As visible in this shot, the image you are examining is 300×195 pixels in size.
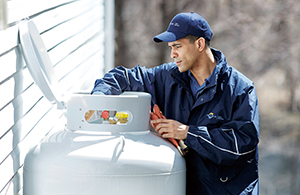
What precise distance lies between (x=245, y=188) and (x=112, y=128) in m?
0.91

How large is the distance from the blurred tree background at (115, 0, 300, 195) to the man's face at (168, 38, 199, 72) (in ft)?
14.2

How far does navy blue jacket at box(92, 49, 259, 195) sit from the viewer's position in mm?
2191

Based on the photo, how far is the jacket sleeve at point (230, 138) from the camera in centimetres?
218

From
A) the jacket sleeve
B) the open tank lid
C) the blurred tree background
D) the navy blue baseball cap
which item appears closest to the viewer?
the open tank lid

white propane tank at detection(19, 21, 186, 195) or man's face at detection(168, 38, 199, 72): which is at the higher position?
man's face at detection(168, 38, 199, 72)

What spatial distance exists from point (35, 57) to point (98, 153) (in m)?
0.61

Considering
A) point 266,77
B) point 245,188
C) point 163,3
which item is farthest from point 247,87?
point 266,77

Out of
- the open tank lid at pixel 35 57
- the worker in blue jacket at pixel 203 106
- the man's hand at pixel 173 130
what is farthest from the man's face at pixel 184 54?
the open tank lid at pixel 35 57

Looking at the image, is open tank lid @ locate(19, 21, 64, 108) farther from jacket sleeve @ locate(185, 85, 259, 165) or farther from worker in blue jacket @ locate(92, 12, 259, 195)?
jacket sleeve @ locate(185, 85, 259, 165)

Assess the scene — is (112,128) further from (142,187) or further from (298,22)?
(298,22)

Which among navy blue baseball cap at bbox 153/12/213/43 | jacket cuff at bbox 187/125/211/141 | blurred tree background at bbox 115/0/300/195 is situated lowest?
blurred tree background at bbox 115/0/300/195

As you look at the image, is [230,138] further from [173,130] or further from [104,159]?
[104,159]

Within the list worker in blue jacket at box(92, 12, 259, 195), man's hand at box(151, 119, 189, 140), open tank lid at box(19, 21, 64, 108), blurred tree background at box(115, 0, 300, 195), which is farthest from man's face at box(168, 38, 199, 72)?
blurred tree background at box(115, 0, 300, 195)

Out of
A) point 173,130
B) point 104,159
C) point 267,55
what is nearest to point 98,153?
point 104,159
